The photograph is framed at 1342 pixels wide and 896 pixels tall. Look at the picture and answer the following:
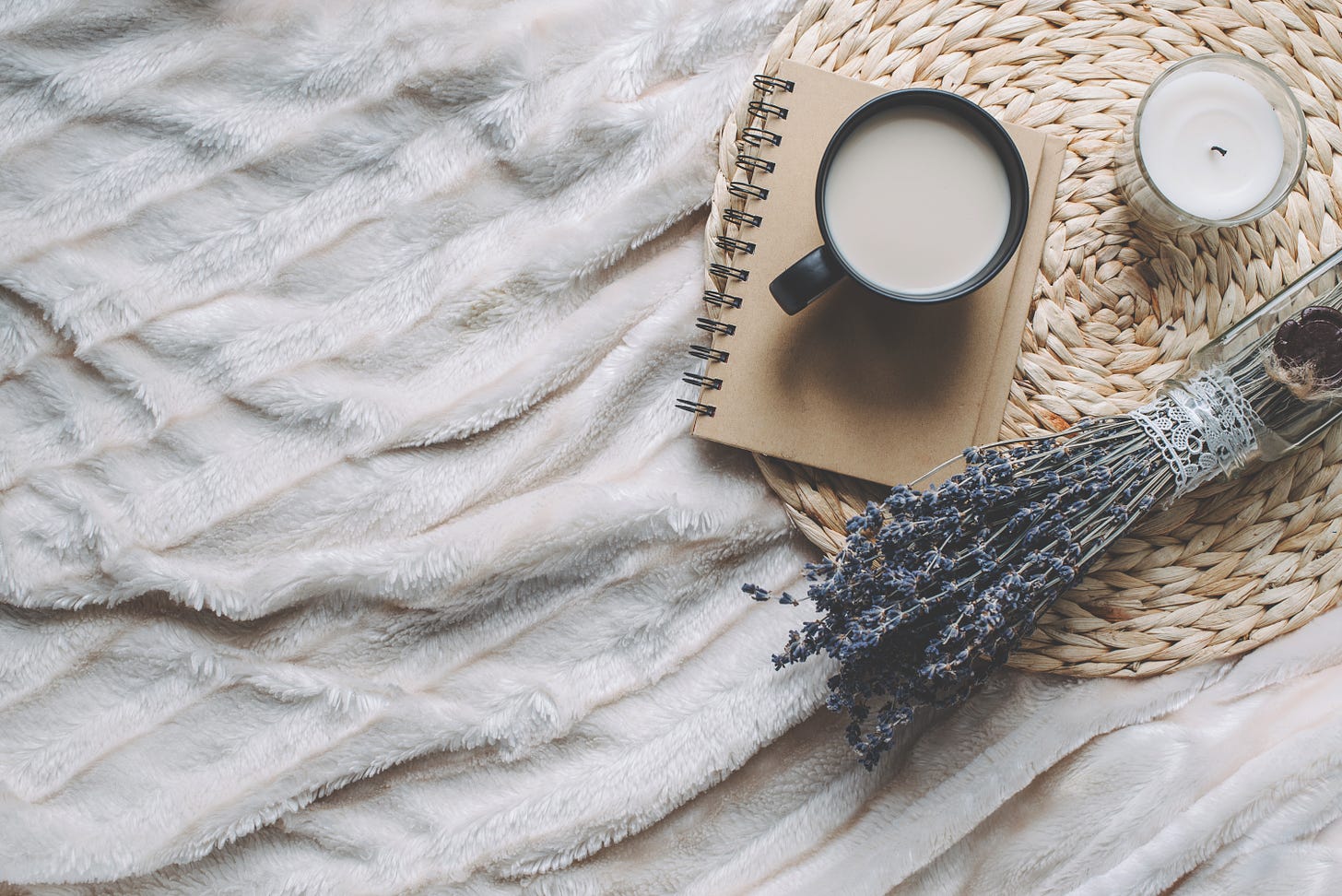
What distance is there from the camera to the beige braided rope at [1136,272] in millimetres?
654

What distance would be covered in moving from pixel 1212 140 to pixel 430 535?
1.97ft

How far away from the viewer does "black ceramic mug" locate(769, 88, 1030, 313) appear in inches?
23.9

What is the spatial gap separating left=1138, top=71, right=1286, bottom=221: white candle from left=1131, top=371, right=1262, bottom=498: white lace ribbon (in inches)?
4.7

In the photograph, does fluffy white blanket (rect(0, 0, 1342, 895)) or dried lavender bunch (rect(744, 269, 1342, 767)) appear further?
fluffy white blanket (rect(0, 0, 1342, 895))

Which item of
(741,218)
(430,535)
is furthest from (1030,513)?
(430,535)

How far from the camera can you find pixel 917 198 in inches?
24.6

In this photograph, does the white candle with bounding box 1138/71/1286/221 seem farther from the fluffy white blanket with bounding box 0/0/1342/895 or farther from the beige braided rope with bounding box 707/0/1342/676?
the fluffy white blanket with bounding box 0/0/1342/895

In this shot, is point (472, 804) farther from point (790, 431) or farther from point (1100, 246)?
point (1100, 246)

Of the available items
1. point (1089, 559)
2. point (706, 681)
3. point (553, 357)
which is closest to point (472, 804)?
point (706, 681)

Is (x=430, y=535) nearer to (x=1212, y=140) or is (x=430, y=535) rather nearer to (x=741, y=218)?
(x=741, y=218)

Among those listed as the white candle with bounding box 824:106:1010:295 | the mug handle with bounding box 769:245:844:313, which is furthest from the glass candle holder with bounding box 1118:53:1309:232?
the mug handle with bounding box 769:245:844:313

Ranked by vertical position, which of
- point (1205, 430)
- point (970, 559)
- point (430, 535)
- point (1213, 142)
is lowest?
point (430, 535)

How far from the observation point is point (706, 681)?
708 mm

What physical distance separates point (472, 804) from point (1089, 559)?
1.51 feet
